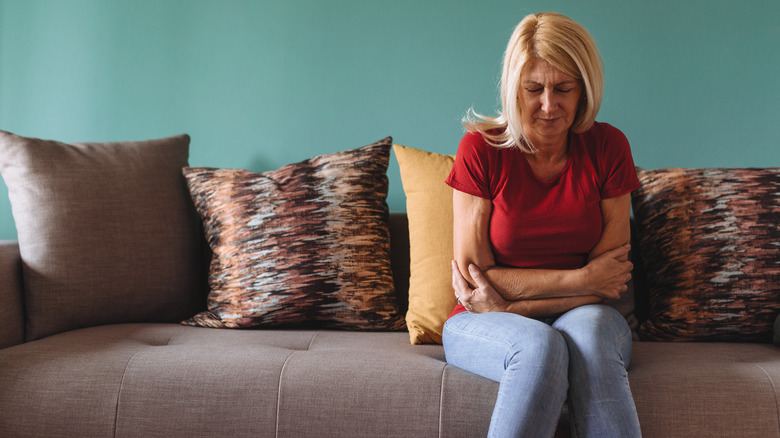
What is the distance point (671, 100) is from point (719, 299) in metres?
0.76

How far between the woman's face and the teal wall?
0.64 metres

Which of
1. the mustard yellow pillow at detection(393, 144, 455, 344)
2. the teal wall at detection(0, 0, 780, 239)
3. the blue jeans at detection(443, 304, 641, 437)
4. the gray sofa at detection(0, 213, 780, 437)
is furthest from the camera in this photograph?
the teal wall at detection(0, 0, 780, 239)

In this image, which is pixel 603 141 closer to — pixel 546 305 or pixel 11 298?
pixel 546 305

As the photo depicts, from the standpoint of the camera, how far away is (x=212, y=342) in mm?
1558

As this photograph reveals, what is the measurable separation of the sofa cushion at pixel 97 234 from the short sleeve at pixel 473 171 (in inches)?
36.6

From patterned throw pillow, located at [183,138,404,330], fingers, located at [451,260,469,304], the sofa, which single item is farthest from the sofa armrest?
fingers, located at [451,260,469,304]

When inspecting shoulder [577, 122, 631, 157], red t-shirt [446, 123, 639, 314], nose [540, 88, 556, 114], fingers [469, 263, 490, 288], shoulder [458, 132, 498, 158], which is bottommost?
fingers [469, 263, 490, 288]

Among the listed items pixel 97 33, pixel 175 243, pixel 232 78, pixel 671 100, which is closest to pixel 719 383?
pixel 671 100

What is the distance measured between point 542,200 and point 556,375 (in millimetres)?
470

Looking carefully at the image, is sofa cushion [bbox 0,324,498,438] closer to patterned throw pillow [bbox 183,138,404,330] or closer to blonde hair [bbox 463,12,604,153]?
patterned throw pillow [bbox 183,138,404,330]

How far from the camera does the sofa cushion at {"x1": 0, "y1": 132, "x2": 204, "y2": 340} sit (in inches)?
67.0

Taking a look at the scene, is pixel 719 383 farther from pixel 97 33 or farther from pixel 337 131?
pixel 97 33

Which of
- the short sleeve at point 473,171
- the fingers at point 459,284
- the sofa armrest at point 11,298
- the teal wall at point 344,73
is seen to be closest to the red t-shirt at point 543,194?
the short sleeve at point 473,171

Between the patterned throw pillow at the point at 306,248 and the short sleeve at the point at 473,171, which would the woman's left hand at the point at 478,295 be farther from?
the patterned throw pillow at the point at 306,248
